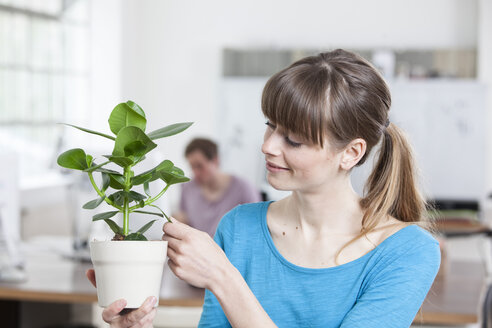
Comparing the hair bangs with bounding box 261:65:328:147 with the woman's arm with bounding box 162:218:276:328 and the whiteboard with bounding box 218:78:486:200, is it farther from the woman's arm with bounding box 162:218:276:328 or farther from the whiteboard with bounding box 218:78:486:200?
the whiteboard with bounding box 218:78:486:200

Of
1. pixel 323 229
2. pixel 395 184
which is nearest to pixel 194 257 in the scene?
pixel 323 229

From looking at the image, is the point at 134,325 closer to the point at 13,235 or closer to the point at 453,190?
the point at 13,235

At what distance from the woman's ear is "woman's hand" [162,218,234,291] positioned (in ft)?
1.07

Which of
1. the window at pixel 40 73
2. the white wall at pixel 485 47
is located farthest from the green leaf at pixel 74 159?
the white wall at pixel 485 47

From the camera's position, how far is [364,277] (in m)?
1.29

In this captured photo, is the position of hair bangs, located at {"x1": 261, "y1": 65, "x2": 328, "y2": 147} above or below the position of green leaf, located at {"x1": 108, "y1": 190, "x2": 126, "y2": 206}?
above

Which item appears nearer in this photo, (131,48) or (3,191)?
(3,191)

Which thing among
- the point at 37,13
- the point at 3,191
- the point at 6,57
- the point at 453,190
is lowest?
the point at 453,190

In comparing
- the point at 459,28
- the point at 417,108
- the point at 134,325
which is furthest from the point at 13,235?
the point at 459,28

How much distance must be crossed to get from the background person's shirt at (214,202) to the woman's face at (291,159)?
2.64 m

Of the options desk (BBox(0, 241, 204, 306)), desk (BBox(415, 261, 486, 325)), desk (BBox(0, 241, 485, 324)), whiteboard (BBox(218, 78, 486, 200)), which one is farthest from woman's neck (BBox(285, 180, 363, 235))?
whiteboard (BBox(218, 78, 486, 200))

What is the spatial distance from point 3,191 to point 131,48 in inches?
183

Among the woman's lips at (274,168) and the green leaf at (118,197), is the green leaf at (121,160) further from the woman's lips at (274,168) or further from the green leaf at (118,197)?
the woman's lips at (274,168)

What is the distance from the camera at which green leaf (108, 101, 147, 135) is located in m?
1.11
